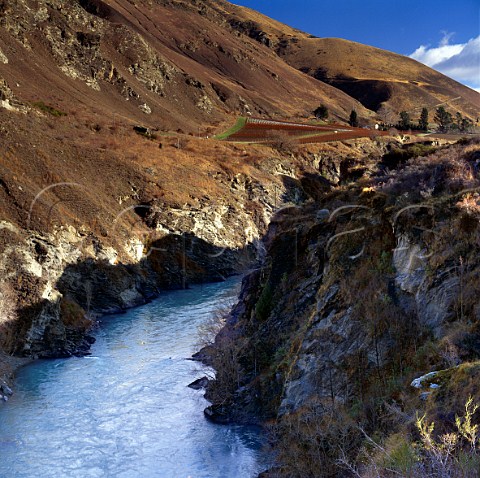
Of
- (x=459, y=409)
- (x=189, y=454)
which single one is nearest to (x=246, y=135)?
(x=189, y=454)

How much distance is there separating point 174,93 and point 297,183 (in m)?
40.4

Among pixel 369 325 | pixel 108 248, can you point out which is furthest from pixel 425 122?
pixel 369 325

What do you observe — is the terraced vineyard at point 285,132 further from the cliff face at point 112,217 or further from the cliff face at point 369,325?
the cliff face at point 369,325

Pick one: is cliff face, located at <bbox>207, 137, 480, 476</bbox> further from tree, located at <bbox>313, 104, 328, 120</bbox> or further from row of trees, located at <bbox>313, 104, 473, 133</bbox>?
tree, located at <bbox>313, 104, 328, 120</bbox>

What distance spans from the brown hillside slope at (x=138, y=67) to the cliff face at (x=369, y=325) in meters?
63.9

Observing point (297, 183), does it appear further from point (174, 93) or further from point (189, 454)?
point (189, 454)

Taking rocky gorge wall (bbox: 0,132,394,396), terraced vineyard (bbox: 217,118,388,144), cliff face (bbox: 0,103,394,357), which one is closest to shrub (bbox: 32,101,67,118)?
cliff face (bbox: 0,103,394,357)

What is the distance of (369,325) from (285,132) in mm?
90372

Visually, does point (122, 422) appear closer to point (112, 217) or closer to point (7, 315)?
point (7, 315)

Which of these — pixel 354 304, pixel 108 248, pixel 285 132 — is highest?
pixel 285 132

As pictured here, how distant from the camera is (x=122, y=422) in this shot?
2988cm

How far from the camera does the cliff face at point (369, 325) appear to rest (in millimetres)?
20297

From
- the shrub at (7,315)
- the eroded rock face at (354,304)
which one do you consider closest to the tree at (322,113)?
the shrub at (7,315)

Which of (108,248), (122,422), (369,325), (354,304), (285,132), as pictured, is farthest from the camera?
(285,132)
